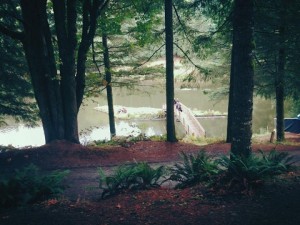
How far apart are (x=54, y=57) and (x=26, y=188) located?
281 inches

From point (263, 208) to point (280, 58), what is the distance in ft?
37.9

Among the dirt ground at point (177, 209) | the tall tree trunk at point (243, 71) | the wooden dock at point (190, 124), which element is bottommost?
the wooden dock at point (190, 124)

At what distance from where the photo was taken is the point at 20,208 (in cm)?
550

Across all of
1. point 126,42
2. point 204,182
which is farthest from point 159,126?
point 204,182

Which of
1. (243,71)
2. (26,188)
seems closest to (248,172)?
(243,71)

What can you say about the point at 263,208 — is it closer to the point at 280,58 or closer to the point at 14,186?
the point at 14,186

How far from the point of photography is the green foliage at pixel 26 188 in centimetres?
580

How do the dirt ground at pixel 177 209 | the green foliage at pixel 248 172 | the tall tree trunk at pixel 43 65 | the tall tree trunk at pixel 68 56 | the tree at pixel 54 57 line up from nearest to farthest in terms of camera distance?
1. the dirt ground at pixel 177 209
2. the green foliage at pixel 248 172
3. the tall tree trunk at pixel 43 65
4. the tree at pixel 54 57
5. the tall tree trunk at pixel 68 56

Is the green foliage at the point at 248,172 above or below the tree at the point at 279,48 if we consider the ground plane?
below

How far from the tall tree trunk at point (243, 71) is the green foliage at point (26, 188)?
4197 millimetres

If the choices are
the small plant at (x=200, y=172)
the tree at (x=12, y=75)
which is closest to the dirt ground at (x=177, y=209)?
the small plant at (x=200, y=172)

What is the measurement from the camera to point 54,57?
12.1m

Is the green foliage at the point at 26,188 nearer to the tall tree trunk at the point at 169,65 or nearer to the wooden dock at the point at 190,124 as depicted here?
the tall tree trunk at the point at 169,65

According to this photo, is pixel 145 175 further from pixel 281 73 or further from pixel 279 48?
pixel 279 48
